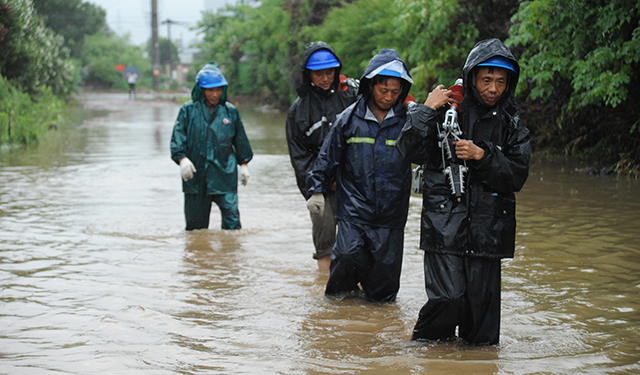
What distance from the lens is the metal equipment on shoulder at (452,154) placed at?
3.96 m

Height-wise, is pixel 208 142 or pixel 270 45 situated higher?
pixel 270 45

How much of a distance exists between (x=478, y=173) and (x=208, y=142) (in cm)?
402

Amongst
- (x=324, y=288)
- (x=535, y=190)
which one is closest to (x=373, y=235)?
(x=324, y=288)

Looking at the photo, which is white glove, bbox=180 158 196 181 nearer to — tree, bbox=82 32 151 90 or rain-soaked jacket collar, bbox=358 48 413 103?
rain-soaked jacket collar, bbox=358 48 413 103

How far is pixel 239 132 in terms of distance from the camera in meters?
7.66

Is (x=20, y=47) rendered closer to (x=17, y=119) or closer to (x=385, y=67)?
(x=17, y=119)

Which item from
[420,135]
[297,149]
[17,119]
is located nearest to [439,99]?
[420,135]

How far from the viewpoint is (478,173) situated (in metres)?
3.99

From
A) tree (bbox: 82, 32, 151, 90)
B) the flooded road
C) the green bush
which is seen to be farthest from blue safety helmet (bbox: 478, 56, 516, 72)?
tree (bbox: 82, 32, 151, 90)

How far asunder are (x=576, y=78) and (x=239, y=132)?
474cm

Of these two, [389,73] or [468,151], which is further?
[389,73]

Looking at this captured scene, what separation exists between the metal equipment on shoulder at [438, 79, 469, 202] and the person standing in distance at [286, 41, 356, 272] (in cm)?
205

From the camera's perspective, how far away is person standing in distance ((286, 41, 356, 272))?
5992mm

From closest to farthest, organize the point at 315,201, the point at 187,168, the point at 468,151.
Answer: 1. the point at 468,151
2. the point at 315,201
3. the point at 187,168
